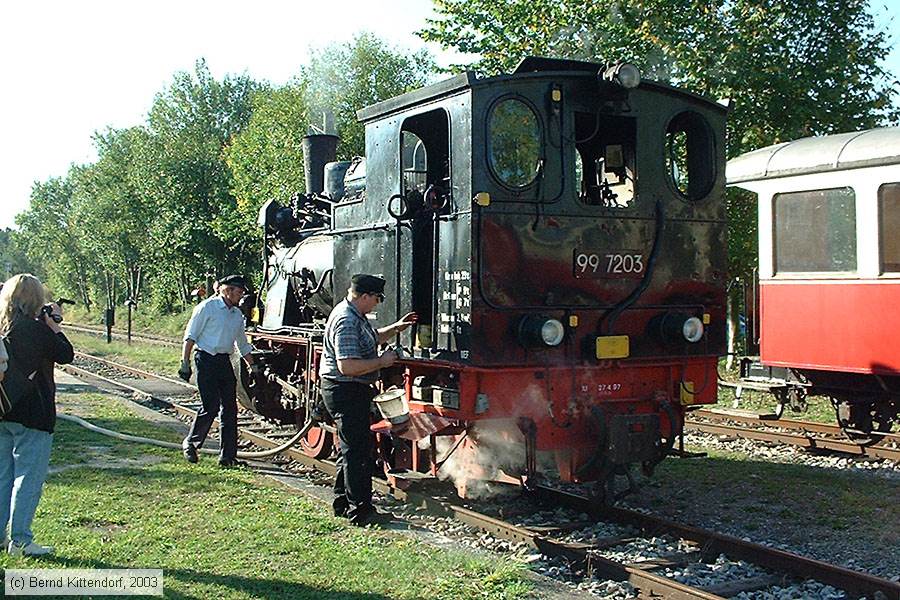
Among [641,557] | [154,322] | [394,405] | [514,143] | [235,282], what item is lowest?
[641,557]

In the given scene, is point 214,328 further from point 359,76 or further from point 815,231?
point 359,76

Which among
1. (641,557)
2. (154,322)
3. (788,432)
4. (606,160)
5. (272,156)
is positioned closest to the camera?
(641,557)

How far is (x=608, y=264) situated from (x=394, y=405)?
2056 mm

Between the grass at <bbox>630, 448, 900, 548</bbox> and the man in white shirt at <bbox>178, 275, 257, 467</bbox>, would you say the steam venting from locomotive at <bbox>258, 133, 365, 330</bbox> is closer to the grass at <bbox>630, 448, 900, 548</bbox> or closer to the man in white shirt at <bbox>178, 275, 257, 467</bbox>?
the man in white shirt at <bbox>178, 275, 257, 467</bbox>

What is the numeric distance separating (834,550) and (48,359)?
542 centimetres

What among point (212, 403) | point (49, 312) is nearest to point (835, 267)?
point (212, 403)

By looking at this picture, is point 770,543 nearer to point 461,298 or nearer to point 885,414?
point 461,298

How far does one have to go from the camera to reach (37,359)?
5547mm

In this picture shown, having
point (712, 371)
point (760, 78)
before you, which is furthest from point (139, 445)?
point (760, 78)

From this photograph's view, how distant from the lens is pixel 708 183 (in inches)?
291

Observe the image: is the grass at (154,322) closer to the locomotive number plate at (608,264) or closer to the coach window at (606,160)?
the coach window at (606,160)

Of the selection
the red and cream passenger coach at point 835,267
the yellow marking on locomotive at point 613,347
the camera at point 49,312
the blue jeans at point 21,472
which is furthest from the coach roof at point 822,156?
the blue jeans at point 21,472

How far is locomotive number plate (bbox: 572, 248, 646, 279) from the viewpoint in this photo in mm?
6629

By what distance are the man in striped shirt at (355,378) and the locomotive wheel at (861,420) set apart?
5.85 m
